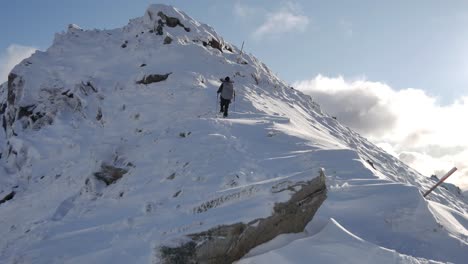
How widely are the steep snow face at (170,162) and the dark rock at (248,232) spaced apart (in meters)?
0.18

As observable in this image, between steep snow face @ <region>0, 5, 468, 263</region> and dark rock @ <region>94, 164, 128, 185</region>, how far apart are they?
5cm

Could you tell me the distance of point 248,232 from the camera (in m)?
6.93

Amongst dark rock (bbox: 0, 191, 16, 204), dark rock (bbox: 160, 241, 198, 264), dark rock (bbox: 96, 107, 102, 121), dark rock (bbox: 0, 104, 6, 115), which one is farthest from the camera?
dark rock (bbox: 0, 104, 6, 115)

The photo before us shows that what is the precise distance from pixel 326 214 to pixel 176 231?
3445 mm

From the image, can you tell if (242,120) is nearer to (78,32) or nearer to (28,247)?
(28,247)

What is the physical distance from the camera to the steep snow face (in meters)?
8.02

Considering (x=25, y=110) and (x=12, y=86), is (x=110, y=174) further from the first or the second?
(x=12, y=86)

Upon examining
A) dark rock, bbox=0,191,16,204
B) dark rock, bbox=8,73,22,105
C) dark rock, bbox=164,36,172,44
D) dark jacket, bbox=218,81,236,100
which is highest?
dark rock, bbox=164,36,172,44

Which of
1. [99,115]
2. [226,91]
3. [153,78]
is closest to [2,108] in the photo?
[99,115]

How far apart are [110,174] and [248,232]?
316 inches

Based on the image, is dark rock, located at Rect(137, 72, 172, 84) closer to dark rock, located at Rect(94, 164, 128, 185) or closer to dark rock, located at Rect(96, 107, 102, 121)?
dark rock, located at Rect(96, 107, 102, 121)

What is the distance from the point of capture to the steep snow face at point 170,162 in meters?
8.02

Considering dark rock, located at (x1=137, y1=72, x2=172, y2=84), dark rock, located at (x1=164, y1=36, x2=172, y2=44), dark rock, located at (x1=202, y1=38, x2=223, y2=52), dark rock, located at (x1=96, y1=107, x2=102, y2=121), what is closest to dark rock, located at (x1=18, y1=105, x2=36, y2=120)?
dark rock, located at (x1=96, y1=107, x2=102, y2=121)

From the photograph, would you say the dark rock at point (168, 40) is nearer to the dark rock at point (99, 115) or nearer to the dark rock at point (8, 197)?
the dark rock at point (99, 115)
